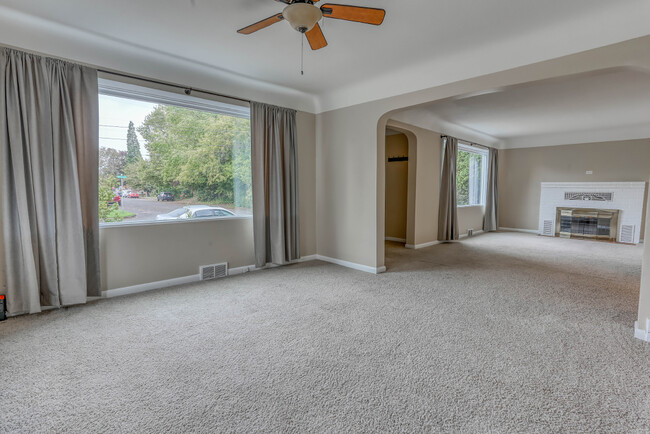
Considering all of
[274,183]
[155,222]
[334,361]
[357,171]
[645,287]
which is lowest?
[334,361]

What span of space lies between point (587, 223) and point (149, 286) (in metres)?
9.09

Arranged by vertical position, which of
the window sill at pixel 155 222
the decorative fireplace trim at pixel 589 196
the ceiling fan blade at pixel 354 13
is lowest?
the window sill at pixel 155 222

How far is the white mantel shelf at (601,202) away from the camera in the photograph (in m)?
6.70

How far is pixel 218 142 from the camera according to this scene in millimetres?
4113

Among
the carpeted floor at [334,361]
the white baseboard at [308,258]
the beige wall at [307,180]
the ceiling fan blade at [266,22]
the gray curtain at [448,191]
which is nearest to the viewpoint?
the carpeted floor at [334,361]

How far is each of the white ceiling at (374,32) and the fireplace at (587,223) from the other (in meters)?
6.29

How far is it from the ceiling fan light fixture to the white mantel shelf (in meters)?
8.18

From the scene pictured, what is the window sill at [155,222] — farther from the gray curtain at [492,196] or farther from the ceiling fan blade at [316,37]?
the gray curtain at [492,196]

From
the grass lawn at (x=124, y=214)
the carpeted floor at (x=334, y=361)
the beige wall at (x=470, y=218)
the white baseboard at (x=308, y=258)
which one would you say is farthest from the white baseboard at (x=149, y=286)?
the beige wall at (x=470, y=218)

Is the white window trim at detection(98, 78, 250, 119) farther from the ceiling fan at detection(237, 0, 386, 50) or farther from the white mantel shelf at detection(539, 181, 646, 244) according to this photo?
the white mantel shelf at detection(539, 181, 646, 244)

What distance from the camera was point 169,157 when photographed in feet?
12.1

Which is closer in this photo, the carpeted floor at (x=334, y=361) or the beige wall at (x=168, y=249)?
the carpeted floor at (x=334, y=361)

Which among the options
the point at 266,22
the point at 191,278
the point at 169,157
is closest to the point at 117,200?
the point at 169,157

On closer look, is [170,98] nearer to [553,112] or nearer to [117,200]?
[117,200]
